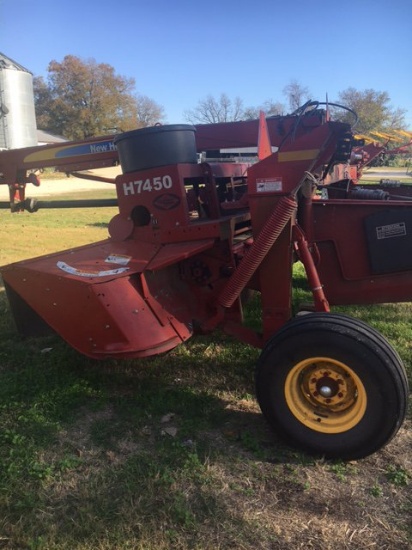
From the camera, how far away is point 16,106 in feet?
98.1

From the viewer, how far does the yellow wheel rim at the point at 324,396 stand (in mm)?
2701

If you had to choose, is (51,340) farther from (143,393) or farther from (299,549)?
(299,549)

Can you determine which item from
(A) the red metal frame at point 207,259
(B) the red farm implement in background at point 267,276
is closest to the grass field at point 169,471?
(B) the red farm implement in background at point 267,276

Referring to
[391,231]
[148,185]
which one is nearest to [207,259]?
[148,185]

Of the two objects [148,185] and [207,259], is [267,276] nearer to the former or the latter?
[207,259]

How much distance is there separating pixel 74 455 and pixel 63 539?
646mm

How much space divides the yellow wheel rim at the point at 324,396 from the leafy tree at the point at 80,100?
2379 inches

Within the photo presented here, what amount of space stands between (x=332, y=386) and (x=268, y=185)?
4.16 ft

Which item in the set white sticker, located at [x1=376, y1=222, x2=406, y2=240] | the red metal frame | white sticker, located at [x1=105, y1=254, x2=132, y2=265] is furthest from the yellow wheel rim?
white sticker, located at [x1=105, y1=254, x2=132, y2=265]

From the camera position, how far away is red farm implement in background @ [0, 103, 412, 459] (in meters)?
2.68

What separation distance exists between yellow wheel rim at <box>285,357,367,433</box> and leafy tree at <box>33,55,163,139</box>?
6041 centimetres

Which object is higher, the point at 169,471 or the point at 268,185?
the point at 268,185

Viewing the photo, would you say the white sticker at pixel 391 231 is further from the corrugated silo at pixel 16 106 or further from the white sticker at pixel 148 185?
the corrugated silo at pixel 16 106

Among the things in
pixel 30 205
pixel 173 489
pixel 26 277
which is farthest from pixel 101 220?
pixel 173 489
